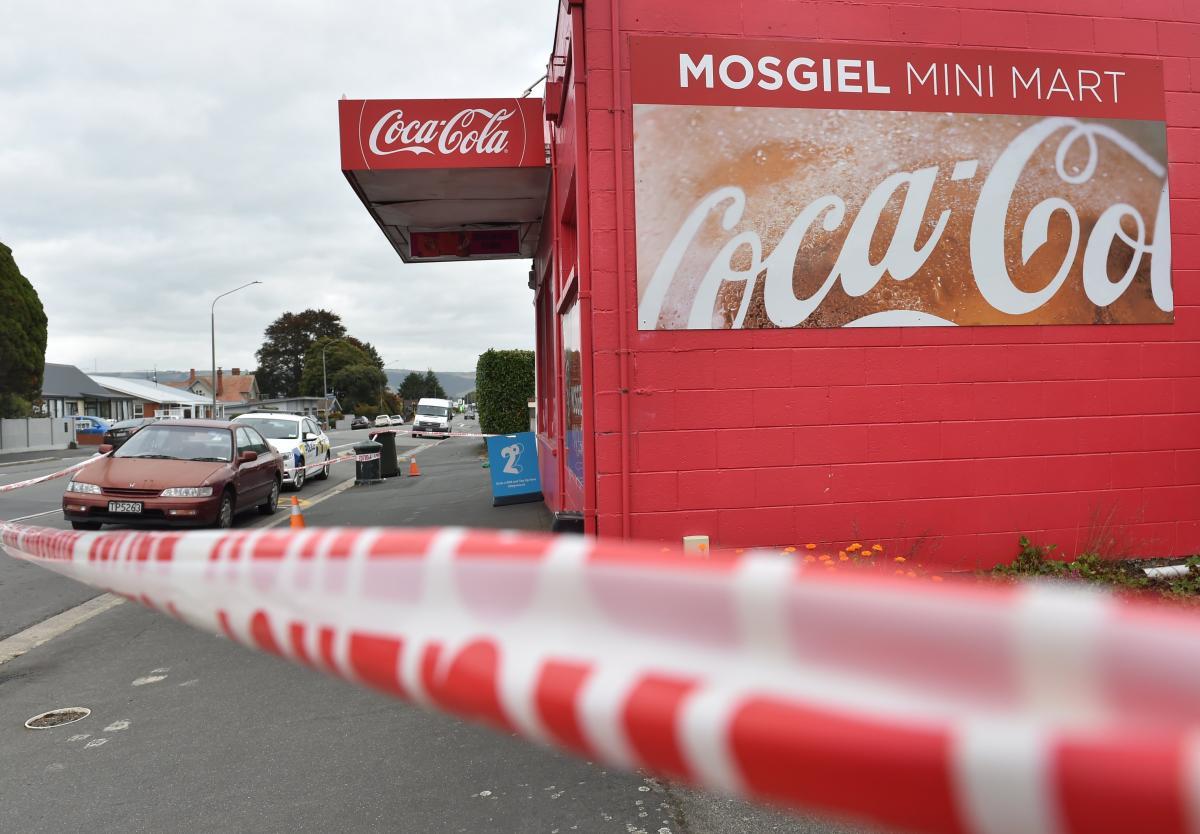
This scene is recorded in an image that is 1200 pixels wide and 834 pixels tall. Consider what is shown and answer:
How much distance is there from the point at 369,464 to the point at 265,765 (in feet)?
46.4

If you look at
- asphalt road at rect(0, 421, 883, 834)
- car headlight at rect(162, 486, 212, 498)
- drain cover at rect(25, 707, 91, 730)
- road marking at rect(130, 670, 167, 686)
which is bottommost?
drain cover at rect(25, 707, 91, 730)

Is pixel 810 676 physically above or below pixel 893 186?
below

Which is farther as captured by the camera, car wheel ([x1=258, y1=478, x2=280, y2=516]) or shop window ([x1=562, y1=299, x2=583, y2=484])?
car wheel ([x1=258, y1=478, x2=280, y2=516])

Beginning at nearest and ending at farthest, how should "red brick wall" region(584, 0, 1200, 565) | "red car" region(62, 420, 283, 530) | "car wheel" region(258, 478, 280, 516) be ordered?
"red brick wall" region(584, 0, 1200, 565) → "red car" region(62, 420, 283, 530) → "car wheel" region(258, 478, 280, 516)

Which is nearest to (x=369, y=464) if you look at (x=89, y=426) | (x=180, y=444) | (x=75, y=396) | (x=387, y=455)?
(x=387, y=455)

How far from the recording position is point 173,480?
10.0 m

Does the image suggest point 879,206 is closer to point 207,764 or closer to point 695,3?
point 695,3

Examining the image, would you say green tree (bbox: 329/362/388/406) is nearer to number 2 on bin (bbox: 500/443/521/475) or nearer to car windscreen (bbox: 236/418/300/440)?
car windscreen (bbox: 236/418/300/440)

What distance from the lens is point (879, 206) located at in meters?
6.05

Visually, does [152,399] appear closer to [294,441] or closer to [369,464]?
[294,441]

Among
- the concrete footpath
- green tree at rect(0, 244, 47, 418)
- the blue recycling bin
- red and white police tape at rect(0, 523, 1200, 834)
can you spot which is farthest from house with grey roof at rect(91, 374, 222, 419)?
red and white police tape at rect(0, 523, 1200, 834)

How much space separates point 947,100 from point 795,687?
643cm

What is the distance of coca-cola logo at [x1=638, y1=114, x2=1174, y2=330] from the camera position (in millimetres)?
5883

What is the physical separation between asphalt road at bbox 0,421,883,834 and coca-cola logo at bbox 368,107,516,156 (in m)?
4.70
